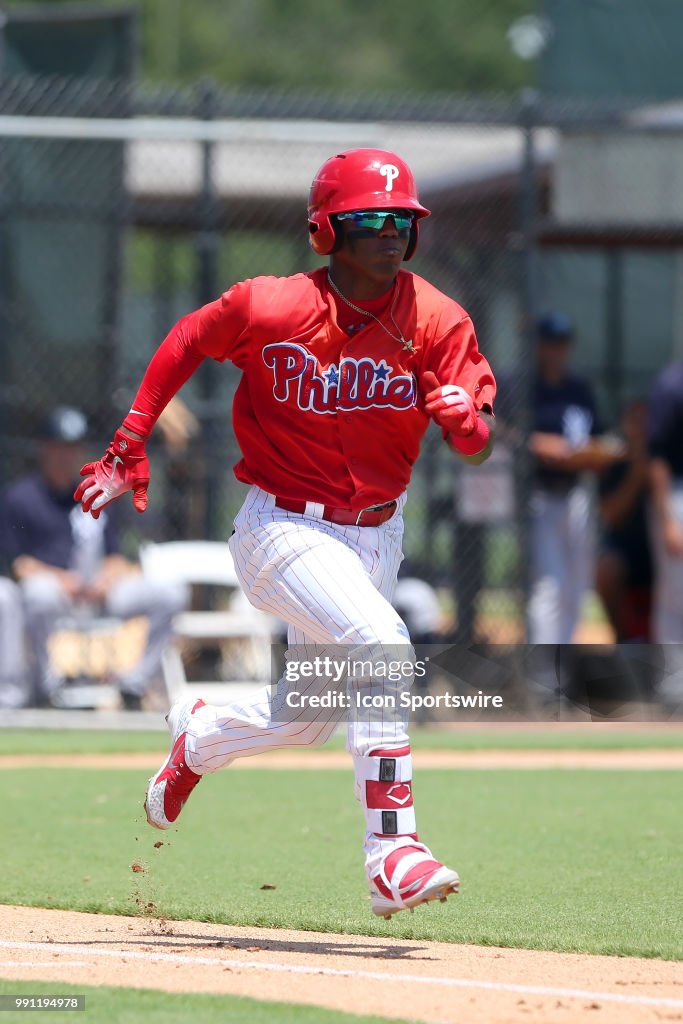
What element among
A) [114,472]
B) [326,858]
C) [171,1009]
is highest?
[114,472]

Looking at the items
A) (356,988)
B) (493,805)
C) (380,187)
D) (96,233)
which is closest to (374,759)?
(356,988)

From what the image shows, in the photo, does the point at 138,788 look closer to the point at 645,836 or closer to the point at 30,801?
the point at 30,801

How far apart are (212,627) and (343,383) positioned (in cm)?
634

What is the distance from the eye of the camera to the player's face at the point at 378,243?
4.75 m

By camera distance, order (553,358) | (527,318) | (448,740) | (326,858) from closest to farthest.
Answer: (326,858), (448,740), (527,318), (553,358)

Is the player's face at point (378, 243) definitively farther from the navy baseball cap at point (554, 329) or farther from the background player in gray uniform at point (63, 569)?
the navy baseball cap at point (554, 329)

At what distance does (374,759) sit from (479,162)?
8324mm

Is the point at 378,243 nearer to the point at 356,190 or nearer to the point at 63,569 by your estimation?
the point at 356,190

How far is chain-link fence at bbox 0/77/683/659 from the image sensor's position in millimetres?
10594

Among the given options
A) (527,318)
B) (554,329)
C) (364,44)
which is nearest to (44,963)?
(527,318)

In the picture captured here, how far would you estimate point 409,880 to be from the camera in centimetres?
426

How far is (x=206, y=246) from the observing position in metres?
10.8

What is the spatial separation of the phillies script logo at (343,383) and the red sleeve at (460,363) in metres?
0.10

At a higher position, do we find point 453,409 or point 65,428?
point 65,428
